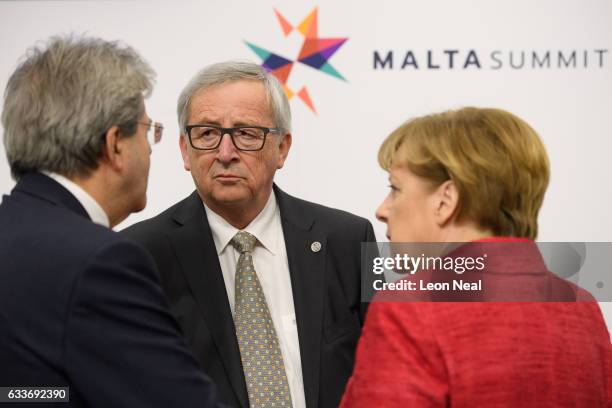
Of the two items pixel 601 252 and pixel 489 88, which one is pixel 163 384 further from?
pixel 601 252

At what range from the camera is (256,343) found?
2.14 m

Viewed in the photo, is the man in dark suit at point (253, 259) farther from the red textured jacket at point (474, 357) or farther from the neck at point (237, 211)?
the red textured jacket at point (474, 357)

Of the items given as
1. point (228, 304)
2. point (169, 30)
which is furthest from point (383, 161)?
point (169, 30)

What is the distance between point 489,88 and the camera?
11.2 feet

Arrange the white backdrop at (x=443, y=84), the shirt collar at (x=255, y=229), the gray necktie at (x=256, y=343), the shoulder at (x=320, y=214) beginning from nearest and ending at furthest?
1. the gray necktie at (x=256, y=343)
2. the shirt collar at (x=255, y=229)
3. the shoulder at (x=320, y=214)
4. the white backdrop at (x=443, y=84)

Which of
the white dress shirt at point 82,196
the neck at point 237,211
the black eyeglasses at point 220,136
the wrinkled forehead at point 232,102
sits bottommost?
the white dress shirt at point 82,196

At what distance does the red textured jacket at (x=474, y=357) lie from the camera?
1355 millimetres

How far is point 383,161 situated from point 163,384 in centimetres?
63

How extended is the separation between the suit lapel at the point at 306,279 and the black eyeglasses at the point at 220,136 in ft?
0.68

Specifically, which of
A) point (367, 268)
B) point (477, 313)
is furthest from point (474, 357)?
point (367, 268)

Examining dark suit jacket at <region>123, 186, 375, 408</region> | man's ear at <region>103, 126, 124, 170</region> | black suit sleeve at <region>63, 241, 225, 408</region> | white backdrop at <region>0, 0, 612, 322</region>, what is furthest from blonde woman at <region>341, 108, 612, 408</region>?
white backdrop at <region>0, 0, 612, 322</region>

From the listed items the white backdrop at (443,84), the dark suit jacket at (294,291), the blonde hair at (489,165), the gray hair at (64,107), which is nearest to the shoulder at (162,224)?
the dark suit jacket at (294,291)

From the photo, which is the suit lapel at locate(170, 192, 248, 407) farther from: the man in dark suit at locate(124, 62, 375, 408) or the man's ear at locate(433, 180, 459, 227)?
the man's ear at locate(433, 180, 459, 227)

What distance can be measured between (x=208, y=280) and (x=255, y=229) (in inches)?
9.3
